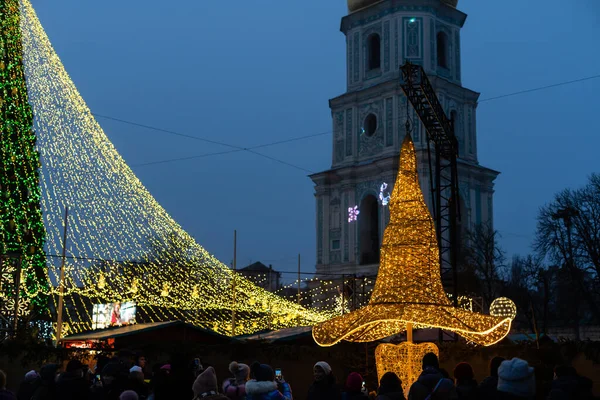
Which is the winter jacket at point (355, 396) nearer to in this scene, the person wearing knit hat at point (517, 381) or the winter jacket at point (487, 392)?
the winter jacket at point (487, 392)

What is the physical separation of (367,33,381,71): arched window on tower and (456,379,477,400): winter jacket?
38.2 m

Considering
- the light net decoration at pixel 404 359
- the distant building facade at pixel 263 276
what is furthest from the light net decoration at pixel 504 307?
the distant building facade at pixel 263 276

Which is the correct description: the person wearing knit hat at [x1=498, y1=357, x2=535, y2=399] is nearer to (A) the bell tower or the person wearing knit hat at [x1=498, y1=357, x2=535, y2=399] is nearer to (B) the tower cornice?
(A) the bell tower

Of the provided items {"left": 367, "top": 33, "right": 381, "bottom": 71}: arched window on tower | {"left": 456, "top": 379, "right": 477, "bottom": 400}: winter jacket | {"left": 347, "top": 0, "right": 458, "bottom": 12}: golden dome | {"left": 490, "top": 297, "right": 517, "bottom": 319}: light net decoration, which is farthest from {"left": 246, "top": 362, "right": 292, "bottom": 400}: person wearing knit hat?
{"left": 347, "top": 0, "right": 458, "bottom": 12}: golden dome

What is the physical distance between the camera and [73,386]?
25.0ft

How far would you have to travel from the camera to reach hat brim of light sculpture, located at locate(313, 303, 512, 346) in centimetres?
1252

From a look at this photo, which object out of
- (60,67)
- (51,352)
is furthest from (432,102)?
(51,352)

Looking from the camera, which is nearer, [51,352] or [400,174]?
[400,174]

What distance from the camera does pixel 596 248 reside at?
31.8m

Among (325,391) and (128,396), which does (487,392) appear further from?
(128,396)

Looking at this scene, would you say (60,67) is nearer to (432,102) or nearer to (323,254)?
(432,102)

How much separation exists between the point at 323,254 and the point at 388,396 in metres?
36.9

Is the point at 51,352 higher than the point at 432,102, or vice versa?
the point at 432,102

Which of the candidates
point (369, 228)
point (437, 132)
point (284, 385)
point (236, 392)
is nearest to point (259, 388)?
point (236, 392)
